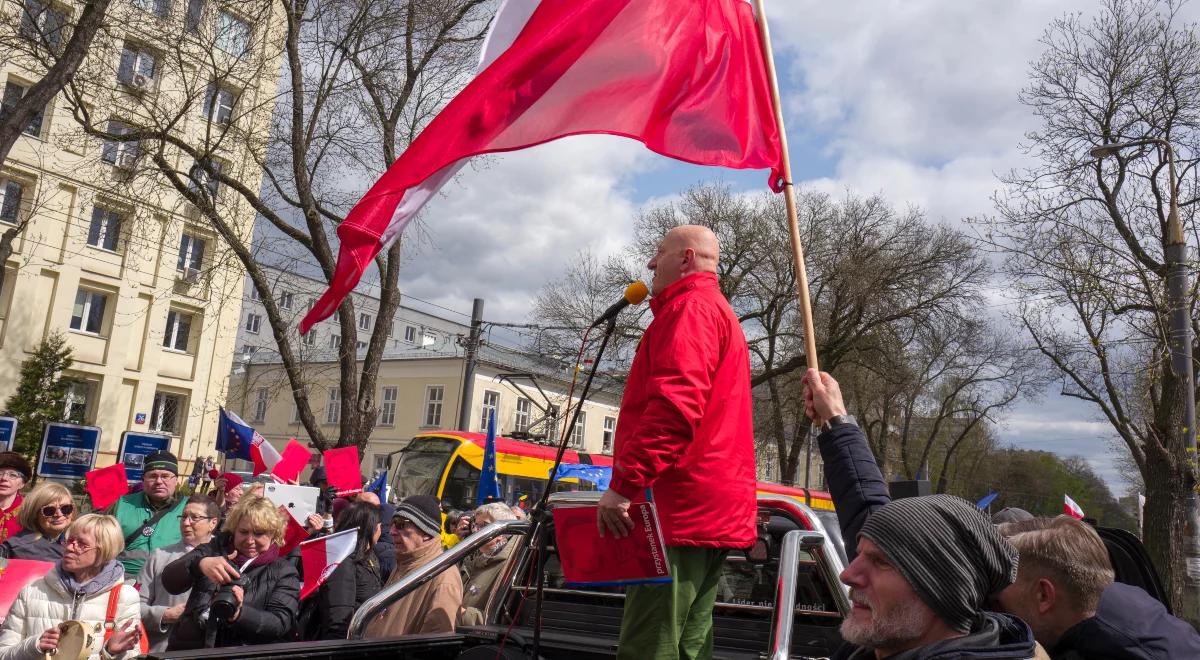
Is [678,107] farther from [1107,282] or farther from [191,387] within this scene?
[191,387]

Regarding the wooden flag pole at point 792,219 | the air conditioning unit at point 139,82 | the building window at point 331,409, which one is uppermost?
the air conditioning unit at point 139,82

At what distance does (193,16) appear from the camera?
14102 mm

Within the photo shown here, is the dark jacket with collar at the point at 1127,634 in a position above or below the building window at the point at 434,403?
below

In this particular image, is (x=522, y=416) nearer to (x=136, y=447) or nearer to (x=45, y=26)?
(x=136, y=447)

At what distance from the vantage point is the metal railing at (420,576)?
392 centimetres

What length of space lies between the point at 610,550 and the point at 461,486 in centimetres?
1938

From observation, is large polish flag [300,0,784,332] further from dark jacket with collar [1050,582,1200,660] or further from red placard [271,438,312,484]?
red placard [271,438,312,484]

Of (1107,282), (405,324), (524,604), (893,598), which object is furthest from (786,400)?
(405,324)

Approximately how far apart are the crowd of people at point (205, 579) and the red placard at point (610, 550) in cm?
168

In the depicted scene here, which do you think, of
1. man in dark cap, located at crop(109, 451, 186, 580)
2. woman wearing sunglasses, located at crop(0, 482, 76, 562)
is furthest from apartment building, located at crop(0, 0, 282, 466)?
woman wearing sunglasses, located at crop(0, 482, 76, 562)

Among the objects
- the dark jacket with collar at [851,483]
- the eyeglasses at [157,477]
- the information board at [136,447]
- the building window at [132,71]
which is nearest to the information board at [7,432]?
the information board at [136,447]

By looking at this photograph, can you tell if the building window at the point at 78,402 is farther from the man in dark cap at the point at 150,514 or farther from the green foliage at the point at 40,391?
the man in dark cap at the point at 150,514

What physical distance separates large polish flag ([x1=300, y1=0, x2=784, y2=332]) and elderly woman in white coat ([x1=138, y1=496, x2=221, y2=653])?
8.43 feet

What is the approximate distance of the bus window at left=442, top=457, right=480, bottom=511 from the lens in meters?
21.7
